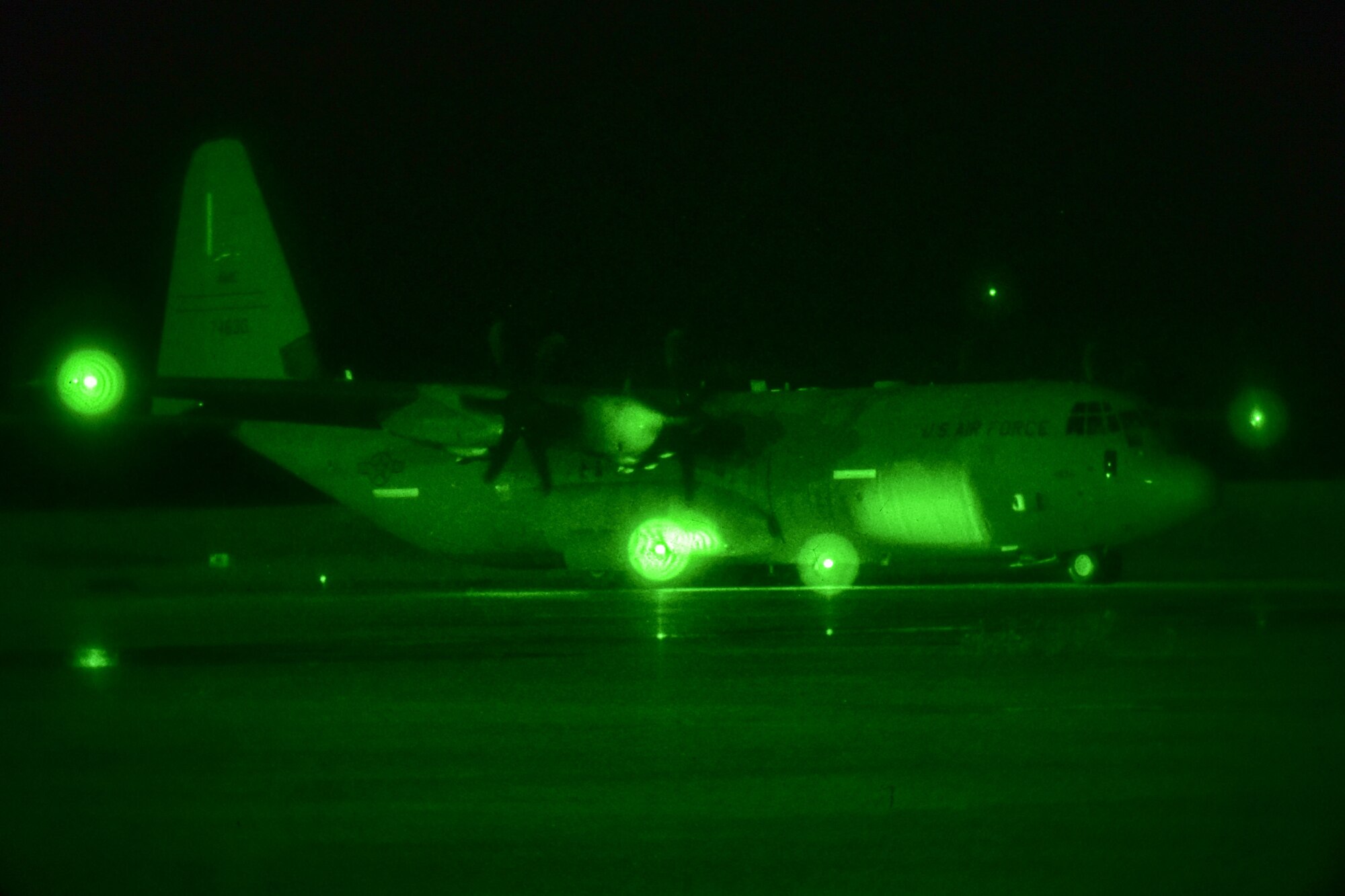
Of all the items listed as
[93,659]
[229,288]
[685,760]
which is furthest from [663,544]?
[685,760]

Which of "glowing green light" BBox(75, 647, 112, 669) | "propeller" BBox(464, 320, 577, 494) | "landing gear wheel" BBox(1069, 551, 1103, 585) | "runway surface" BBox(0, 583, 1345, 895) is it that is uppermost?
"propeller" BBox(464, 320, 577, 494)

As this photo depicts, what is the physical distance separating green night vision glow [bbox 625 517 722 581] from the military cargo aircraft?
0.03 meters

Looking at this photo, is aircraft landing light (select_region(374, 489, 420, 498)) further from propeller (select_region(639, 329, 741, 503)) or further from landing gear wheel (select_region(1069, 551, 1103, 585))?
landing gear wheel (select_region(1069, 551, 1103, 585))

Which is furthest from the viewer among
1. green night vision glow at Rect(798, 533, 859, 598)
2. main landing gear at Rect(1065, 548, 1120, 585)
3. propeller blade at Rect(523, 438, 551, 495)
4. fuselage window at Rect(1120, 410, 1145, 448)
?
propeller blade at Rect(523, 438, 551, 495)

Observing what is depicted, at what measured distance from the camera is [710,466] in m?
27.0

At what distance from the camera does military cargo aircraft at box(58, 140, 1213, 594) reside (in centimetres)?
2417

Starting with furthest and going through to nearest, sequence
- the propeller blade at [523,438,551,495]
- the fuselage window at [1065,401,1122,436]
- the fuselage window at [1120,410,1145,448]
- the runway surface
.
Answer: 1. the propeller blade at [523,438,551,495]
2. the fuselage window at [1065,401,1122,436]
3. the fuselage window at [1120,410,1145,448]
4. the runway surface

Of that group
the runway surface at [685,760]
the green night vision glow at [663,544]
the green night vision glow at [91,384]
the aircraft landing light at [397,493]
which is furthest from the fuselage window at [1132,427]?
the green night vision glow at [91,384]

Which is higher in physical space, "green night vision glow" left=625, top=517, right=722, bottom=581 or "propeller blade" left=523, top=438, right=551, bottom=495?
"propeller blade" left=523, top=438, right=551, bottom=495

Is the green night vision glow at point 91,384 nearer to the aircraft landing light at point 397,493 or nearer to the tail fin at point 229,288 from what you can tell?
the tail fin at point 229,288

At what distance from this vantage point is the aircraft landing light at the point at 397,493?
29172 mm

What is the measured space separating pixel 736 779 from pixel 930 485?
16.8m

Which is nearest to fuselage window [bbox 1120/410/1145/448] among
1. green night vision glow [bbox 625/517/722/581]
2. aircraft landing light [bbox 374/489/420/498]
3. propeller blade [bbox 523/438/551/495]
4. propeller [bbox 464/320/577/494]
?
green night vision glow [bbox 625/517/722/581]

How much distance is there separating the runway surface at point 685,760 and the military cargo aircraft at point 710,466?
280 inches
